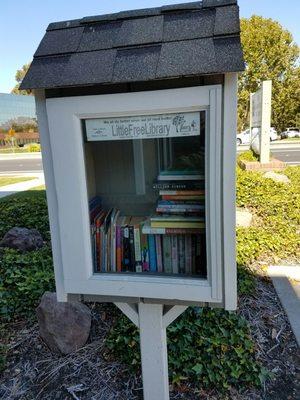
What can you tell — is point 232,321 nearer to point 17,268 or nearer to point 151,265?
point 151,265

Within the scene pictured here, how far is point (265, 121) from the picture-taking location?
848 cm

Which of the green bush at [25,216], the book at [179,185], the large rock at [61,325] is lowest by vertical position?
the large rock at [61,325]

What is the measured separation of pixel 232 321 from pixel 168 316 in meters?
0.99

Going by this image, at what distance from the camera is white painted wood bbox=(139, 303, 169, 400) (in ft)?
6.22

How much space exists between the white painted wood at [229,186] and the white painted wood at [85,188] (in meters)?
0.03

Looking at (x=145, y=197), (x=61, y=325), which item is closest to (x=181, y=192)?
(x=145, y=197)

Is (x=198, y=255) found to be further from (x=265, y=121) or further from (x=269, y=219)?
(x=265, y=121)

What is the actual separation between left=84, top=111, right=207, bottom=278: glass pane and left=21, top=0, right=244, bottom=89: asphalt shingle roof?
0.77 ft

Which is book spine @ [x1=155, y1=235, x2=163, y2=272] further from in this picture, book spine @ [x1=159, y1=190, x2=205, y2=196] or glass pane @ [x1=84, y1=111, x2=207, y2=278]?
book spine @ [x1=159, y1=190, x2=205, y2=196]

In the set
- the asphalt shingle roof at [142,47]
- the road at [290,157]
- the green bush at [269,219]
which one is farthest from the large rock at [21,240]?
the road at [290,157]

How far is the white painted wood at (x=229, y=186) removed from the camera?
142 cm

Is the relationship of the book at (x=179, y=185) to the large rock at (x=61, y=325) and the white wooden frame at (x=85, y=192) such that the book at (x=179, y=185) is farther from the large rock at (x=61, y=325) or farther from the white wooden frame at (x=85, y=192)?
the large rock at (x=61, y=325)

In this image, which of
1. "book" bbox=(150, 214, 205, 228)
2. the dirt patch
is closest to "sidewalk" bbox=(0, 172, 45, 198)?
the dirt patch

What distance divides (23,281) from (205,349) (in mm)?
1882
